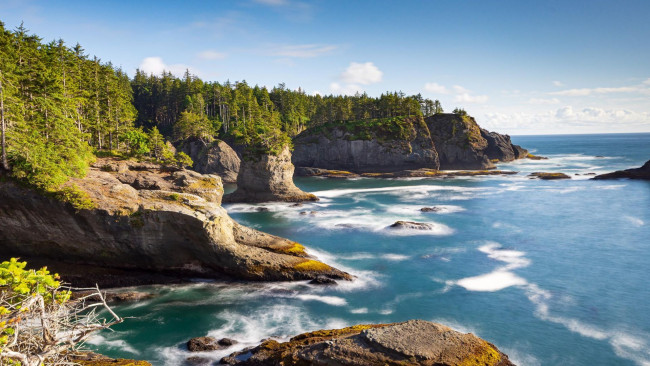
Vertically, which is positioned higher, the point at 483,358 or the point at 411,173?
the point at 411,173

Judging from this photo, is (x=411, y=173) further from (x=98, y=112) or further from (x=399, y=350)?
(x=399, y=350)

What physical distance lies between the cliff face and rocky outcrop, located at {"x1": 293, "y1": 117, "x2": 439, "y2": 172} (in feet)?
24.4

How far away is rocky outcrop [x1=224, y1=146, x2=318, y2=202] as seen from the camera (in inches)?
2426

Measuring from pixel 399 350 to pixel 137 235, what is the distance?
21.7 metres

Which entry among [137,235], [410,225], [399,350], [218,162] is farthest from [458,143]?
[399,350]

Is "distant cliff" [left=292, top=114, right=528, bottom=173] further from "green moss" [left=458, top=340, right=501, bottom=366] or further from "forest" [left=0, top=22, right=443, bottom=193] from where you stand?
"green moss" [left=458, top=340, right=501, bottom=366]

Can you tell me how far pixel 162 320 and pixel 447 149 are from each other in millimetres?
98014

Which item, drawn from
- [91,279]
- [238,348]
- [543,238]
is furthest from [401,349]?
[543,238]

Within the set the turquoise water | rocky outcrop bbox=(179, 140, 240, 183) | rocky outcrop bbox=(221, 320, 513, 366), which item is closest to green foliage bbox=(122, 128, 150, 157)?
the turquoise water

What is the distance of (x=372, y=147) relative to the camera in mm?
100938

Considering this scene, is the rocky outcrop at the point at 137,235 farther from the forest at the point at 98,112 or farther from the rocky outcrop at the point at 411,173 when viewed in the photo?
the rocky outcrop at the point at 411,173

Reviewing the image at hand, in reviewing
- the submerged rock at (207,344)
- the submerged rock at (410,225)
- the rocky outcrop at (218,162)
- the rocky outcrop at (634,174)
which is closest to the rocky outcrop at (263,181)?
the submerged rock at (410,225)

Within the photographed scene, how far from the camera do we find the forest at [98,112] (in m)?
27.6

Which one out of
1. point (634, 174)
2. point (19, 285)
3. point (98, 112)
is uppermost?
point (98, 112)
